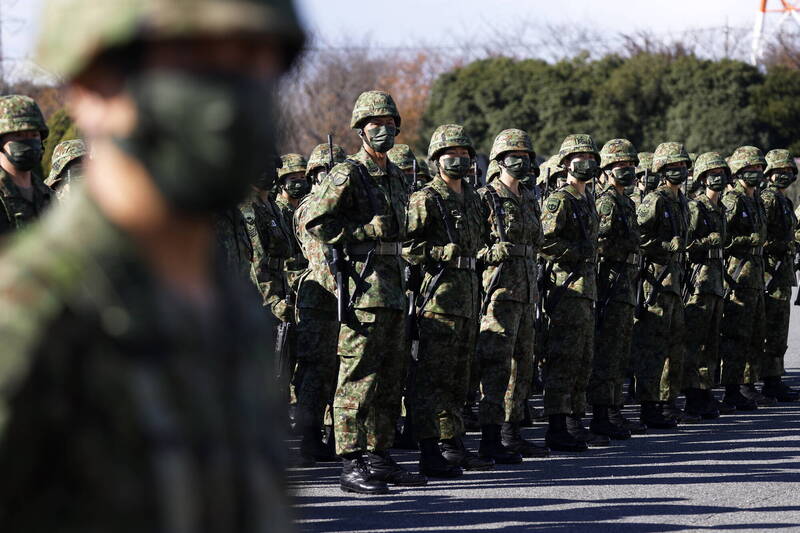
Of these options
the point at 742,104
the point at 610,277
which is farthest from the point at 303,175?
the point at 742,104

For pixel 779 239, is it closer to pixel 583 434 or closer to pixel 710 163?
pixel 710 163

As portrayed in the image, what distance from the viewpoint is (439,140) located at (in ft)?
28.7

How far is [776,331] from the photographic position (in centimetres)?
1347

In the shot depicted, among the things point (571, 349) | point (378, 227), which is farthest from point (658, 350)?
point (378, 227)

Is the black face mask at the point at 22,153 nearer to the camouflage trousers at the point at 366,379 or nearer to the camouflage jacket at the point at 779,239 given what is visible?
the camouflage trousers at the point at 366,379

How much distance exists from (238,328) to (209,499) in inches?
8.5

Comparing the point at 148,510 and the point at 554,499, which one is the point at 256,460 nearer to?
the point at 148,510

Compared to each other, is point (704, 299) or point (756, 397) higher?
point (704, 299)

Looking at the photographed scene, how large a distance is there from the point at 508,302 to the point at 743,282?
189 inches

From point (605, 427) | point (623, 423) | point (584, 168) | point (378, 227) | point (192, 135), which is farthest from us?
point (623, 423)

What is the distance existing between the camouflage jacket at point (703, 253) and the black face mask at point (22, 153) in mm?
7111

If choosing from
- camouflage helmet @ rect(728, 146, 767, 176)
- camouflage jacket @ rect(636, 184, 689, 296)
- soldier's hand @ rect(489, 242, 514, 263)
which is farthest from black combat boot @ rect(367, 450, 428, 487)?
camouflage helmet @ rect(728, 146, 767, 176)

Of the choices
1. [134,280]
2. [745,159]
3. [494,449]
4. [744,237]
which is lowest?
[494,449]

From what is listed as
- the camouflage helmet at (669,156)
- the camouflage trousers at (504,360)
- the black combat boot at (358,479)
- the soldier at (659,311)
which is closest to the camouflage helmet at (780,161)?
the camouflage helmet at (669,156)
